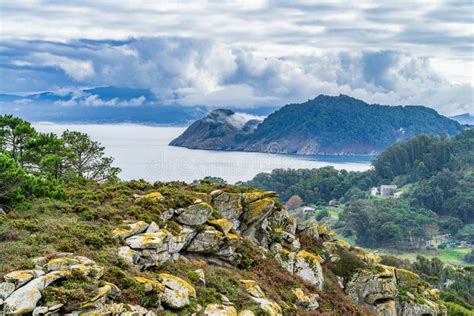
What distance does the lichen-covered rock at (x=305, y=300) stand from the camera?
21.0 meters

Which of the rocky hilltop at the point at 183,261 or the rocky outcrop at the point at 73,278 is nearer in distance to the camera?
the rocky outcrop at the point at 73,278

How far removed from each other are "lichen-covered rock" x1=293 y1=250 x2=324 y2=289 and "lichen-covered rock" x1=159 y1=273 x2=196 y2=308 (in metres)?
8.61

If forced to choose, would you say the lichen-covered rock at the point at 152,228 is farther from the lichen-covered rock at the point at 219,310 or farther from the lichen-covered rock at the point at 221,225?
the lichen-covered rock at the point at 219,310

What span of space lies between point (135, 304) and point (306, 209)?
468 feet

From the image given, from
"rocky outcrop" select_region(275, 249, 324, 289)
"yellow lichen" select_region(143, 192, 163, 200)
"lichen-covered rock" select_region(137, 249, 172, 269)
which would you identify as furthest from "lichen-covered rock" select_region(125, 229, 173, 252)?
"rocky outcrop" select_region(275, 249, 324, 289)

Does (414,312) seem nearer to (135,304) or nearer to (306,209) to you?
(135,304)

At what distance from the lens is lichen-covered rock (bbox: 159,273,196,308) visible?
15288mm

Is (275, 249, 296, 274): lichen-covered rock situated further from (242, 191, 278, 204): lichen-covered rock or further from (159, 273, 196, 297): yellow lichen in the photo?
(159, 273, 196, 297): yellow lichen

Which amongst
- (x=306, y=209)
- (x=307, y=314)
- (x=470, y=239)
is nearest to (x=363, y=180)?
(x=306, y=209)

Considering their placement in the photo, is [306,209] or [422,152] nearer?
[306,209]

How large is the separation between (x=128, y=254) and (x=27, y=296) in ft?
14.1

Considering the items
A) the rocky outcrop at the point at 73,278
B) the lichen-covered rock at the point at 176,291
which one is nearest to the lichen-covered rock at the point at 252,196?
the lichen-covered rock at the point at 176,291

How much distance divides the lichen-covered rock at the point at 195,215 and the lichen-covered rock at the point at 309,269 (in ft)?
18.3

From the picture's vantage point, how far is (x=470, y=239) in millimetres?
128375
